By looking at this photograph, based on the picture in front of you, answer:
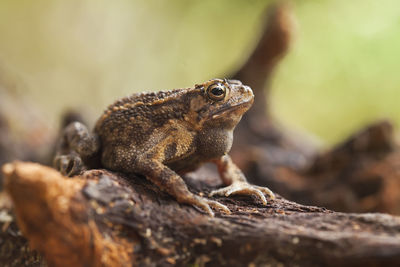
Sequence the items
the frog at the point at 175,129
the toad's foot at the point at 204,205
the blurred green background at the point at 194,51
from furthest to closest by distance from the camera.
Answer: the blurred green background at the point at 194,51, the frog at the point at 175,129, the toad's foot at the point at 204,205

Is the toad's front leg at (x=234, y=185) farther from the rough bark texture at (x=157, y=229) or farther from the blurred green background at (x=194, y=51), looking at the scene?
the blurred green background at (x=194, y=51)

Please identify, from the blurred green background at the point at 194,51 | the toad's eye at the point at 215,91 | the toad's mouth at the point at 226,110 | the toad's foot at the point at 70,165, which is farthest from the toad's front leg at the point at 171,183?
the blurred green background at the point at 194,51

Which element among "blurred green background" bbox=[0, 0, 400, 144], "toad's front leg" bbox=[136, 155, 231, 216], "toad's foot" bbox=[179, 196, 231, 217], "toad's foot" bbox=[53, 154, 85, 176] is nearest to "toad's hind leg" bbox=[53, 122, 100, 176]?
"toad's foot" bbox=[53, 154, 85, 176]

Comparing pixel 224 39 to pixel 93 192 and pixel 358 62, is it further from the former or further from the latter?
pixel 93 192

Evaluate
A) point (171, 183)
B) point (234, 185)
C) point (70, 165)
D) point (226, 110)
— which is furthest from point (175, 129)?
point (70, 165)

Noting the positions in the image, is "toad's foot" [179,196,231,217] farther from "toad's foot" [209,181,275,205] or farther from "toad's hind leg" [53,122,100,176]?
"toad's hind leg" [53,122,100,176]

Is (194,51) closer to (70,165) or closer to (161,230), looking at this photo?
(70,165)

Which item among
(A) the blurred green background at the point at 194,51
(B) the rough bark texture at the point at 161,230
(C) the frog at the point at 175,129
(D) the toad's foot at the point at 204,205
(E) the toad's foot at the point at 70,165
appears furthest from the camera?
(A) the blurred green background at the point at 194,51
